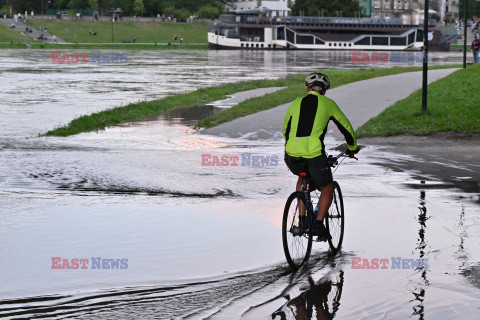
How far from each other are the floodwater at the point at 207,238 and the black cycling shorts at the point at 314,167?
824 mm

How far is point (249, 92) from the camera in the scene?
29.2m

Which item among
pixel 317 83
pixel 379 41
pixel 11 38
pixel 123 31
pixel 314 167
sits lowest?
pixel 314 167

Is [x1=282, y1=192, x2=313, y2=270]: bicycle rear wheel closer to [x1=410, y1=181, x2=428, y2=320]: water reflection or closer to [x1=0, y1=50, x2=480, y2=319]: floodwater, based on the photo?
[x1=0, y1=50, x2=480, y2=319]: floodwater

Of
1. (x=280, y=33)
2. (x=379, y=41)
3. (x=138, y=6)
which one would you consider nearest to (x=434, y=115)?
(x=280, y=33)

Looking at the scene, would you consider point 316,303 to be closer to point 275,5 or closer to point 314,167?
point 314,167

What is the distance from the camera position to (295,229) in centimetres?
696

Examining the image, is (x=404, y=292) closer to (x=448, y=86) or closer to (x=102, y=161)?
(x=102, y=161)

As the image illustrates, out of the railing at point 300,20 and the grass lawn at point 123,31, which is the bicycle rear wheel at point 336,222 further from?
the railing at point 300,20

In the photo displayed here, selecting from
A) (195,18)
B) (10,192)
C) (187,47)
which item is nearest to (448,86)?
(10,192)

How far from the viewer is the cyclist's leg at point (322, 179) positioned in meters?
7.02

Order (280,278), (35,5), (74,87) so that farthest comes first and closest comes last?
(35,5) < (74,87) < (280,278)

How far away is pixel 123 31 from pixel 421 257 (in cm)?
11907

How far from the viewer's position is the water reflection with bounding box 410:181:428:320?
5852mm

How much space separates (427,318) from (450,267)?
144 centimetres
